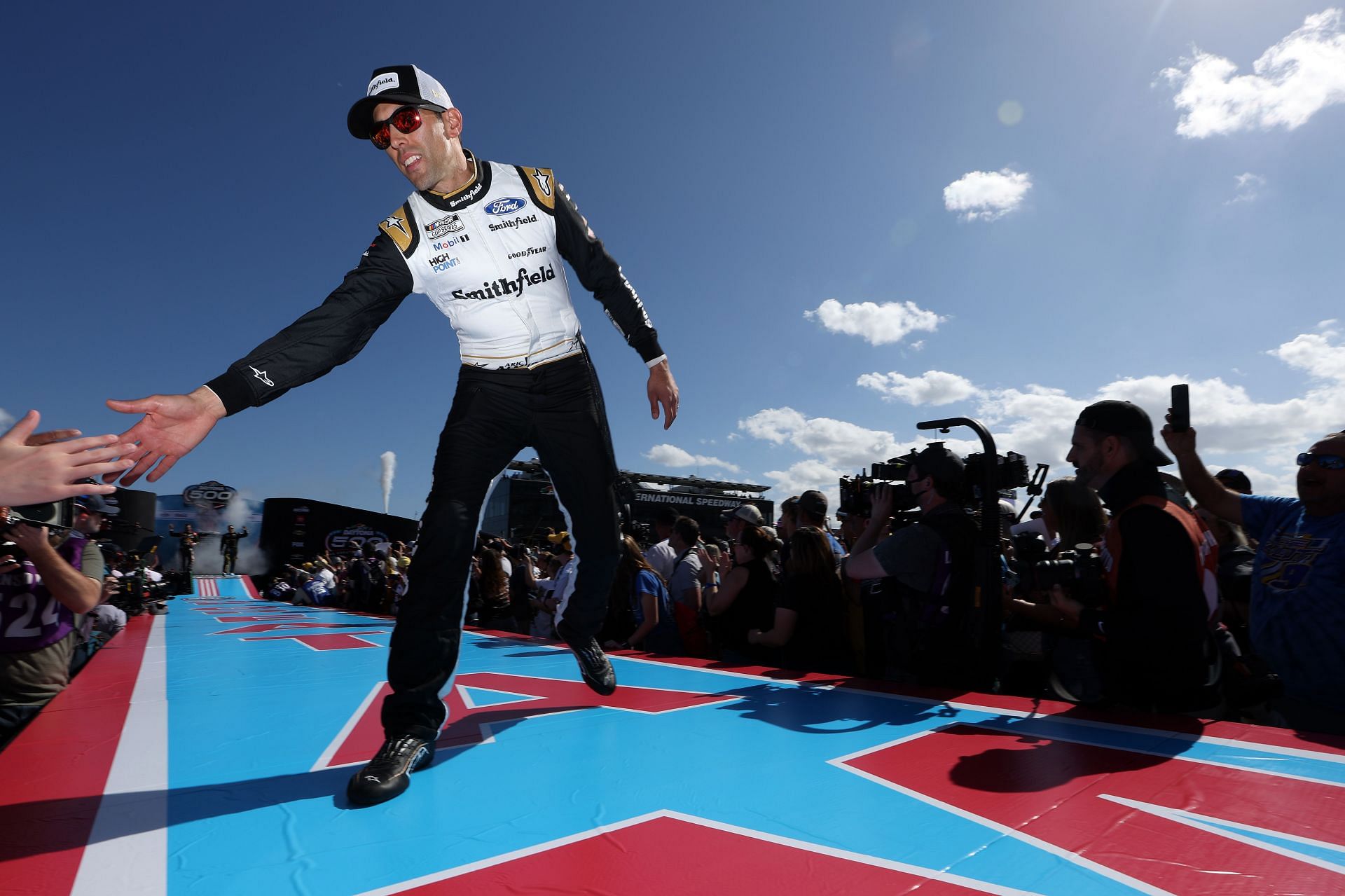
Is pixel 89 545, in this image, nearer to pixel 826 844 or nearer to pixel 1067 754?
pixel 826 844

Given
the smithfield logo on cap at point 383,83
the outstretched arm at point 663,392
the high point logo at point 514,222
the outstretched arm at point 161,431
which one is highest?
the smithfield logo on cap at point 383,83

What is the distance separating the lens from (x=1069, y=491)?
142 inches

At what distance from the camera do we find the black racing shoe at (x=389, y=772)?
147 cm

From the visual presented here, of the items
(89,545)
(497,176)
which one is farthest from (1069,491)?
(89,545)

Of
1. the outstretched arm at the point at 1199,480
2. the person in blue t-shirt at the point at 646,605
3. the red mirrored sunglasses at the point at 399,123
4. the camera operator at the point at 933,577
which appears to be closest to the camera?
the red mirrored sunglasses at the point at 399,123

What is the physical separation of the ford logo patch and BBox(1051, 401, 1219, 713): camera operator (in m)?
2.35

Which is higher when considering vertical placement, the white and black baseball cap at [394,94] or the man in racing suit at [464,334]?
the white and black baseball cap at [394,94]

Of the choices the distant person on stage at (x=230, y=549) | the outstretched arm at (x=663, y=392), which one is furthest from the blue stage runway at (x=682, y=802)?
the distant person on stage at (x=230, y=549)

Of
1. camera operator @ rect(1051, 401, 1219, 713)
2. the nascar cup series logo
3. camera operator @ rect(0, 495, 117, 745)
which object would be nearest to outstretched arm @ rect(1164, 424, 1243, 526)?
camera operator @ rect(1051, 401, 1219, 713)

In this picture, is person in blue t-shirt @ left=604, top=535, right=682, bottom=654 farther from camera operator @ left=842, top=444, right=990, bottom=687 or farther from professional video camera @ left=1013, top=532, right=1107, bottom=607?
professional video camera @ left=1013, top=532, right=1107, bottom=607

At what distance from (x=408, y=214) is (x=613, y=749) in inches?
68.2

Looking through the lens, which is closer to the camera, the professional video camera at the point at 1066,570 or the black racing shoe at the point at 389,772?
the black racing shoe at the point at 389,772

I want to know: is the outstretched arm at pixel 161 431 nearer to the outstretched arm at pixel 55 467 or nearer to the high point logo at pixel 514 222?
the outstretched arm at pixel 55 467

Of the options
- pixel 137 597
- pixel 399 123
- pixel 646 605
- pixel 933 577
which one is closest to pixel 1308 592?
pixel 933 577
